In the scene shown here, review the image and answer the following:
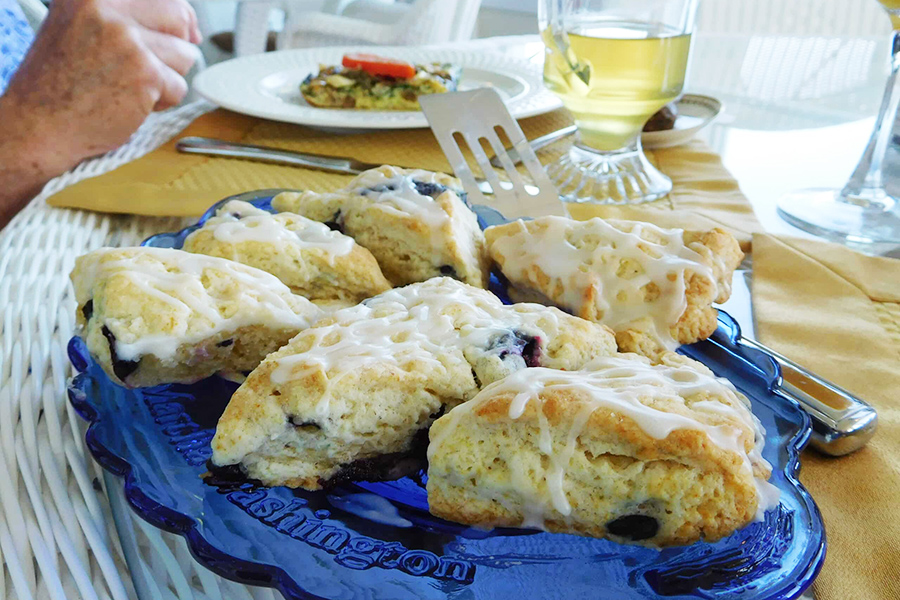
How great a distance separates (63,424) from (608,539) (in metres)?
0.55

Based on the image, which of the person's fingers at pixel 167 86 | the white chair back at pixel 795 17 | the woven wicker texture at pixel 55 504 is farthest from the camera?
the white chair back at pixel 795 17

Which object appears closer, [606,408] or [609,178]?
[606,408]

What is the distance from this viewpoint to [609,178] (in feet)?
4.78

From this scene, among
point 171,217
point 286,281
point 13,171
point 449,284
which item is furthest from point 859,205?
point 13,171

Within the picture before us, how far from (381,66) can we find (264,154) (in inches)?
21.1

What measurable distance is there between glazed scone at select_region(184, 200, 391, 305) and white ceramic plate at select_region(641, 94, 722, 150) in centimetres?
92


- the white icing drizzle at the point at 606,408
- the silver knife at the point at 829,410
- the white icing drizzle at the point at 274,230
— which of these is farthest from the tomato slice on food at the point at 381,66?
the white icing drizzle at the point at 606,408

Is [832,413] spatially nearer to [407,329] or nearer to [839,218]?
[407,329]

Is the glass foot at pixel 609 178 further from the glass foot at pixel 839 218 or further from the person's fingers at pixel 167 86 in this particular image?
the person's fingers at pixel 167 86

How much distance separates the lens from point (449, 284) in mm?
838

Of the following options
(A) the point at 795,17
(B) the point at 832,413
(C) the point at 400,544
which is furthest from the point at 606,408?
(A) the point at 795,17

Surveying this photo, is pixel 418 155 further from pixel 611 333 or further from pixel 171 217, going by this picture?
pixel 611 333

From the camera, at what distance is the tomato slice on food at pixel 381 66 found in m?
1.91

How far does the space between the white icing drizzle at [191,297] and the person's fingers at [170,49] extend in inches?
43.5
